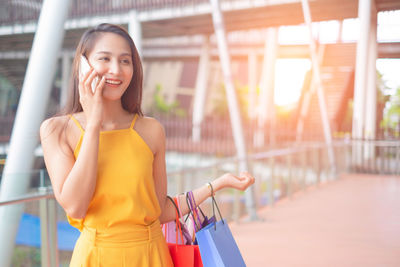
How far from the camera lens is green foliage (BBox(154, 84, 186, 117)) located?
81.7ft

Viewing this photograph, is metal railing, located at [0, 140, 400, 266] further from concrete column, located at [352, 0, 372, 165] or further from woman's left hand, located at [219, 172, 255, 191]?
→ woman's left hand, located at [219, 172, 255, 191]

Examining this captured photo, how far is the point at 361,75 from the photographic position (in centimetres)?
Result: 714

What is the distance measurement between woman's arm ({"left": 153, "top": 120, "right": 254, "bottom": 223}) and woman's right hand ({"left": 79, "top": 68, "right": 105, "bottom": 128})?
22 centimetres

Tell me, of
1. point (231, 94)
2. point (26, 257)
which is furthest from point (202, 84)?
point (26, 257)

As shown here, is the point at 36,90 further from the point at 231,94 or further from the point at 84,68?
the point at 231,94

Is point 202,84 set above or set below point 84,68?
above

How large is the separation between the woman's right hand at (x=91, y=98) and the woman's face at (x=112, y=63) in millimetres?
60

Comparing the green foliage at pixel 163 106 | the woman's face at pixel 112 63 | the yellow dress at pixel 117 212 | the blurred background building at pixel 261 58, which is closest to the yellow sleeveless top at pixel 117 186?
the yellow dress at pixel 117 212

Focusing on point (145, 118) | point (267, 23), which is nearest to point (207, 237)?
point (145, 118)

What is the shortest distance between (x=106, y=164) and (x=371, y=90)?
5862mm

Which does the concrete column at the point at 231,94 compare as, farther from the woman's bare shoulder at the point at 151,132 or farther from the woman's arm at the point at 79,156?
the woman's arm at the point at 79,156

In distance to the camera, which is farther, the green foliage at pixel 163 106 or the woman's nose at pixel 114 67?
the green foliage at pixel 163 106

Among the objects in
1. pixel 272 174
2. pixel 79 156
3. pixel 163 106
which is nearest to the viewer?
pixel 79 156

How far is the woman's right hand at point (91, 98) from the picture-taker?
1.05 meters
